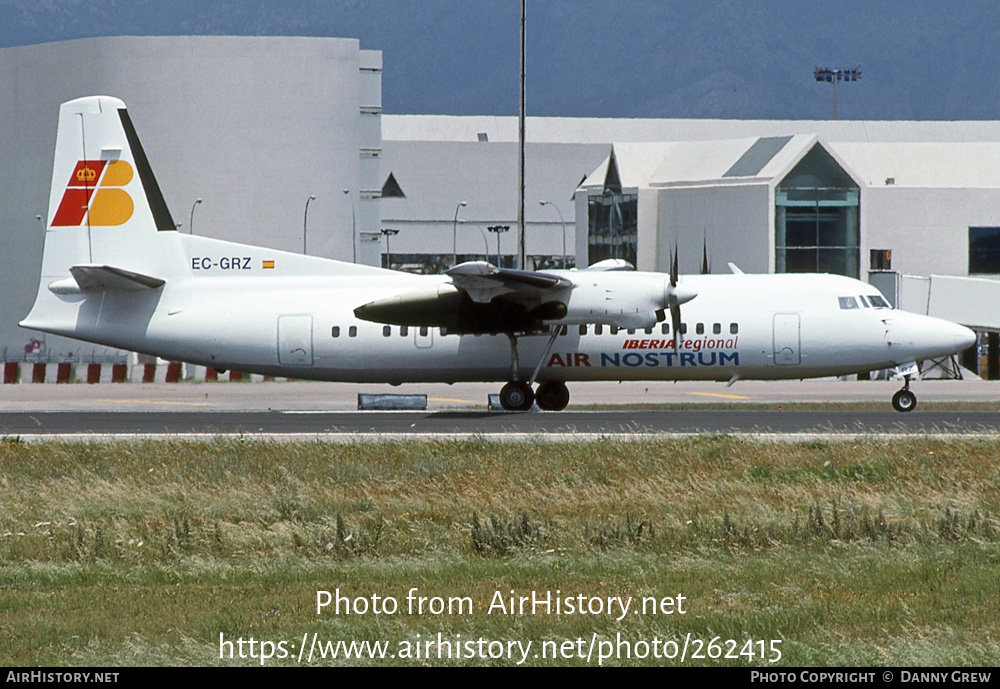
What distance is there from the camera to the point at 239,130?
10994 cm

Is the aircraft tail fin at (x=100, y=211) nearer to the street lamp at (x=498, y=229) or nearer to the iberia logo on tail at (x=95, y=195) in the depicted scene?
the iberia logo on tail at (x=95, y=195)

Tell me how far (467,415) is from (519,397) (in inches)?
80.3

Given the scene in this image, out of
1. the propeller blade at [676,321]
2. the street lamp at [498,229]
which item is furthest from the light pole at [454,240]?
the propeller blade at [676,321]

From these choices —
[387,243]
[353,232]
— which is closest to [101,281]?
[353,232]

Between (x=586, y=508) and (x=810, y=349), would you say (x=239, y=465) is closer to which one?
(x=586, y=508)

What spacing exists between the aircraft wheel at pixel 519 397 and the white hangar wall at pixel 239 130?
77165 mm

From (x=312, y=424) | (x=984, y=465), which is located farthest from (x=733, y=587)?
(x=312, y=424)

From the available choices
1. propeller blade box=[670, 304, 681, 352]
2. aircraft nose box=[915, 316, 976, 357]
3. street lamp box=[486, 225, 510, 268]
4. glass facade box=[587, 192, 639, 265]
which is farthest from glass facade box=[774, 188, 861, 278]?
street lamp box=[486, 225, 510, 268]

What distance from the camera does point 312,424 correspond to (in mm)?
30000

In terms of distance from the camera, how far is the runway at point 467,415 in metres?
27.5

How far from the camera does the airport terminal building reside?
7038cm

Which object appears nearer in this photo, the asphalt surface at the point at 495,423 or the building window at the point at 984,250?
the asphalt surface at the point at 495,423

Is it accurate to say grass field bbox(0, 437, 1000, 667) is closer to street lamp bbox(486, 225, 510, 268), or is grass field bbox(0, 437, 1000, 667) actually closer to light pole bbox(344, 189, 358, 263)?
light pole bbox(344, 189, 358, 263)

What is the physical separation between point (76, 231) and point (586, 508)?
2131 cm
